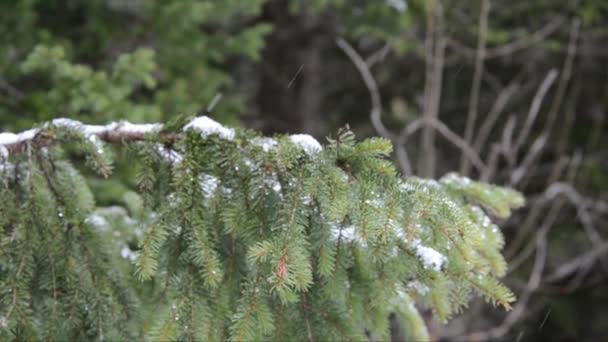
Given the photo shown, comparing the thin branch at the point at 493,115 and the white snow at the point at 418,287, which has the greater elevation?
the thin branch at the point at 493,115

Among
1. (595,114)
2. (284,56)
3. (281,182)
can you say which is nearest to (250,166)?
(281,182)

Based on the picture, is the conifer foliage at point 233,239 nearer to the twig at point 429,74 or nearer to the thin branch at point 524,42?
the twig at point 429,74

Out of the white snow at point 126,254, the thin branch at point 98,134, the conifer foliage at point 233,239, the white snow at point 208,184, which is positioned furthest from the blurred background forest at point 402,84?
the white snow at point 208,184

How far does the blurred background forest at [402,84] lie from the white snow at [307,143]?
1.92 m

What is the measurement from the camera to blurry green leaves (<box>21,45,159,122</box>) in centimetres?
334

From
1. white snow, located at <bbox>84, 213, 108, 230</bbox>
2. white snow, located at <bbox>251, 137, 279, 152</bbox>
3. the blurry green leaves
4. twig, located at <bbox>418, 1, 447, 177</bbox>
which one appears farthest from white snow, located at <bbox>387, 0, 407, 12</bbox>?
white snow, located at <bbox>251, 137, 279, 152</bbox>

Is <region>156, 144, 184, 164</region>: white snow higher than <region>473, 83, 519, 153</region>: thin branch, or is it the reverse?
<region>473, 83, 519, 153</region>: thin branch

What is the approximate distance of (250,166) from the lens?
1.77m

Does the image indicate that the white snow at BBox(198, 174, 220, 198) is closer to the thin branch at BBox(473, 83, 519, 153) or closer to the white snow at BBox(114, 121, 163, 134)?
the white snow at BBox(114, 121, 163, 134)

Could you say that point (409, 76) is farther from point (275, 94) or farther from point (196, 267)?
point (196, 267)

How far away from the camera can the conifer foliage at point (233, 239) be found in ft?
5.12

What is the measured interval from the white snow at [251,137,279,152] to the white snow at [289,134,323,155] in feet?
0.16

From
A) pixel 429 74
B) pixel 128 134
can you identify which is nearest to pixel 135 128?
pixel 128 134

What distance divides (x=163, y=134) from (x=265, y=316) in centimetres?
60
